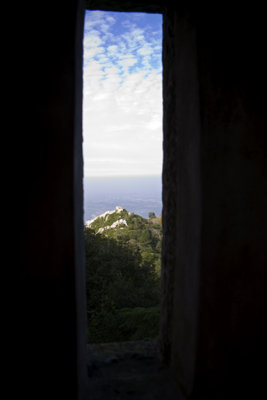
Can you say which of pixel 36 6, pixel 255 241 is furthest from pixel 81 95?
pixel 255 241

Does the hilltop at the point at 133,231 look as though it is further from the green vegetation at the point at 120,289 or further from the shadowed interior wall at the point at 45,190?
the shadowed interior wall at the point at 45,190

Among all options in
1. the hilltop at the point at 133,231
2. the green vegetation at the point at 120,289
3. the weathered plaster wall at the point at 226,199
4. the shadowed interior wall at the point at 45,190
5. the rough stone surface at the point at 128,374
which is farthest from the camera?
the hilltop at the point at 133,231

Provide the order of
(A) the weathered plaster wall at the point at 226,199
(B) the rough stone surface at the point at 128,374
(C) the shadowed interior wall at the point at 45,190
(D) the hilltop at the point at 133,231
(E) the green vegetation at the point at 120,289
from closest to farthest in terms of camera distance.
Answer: (C) the shadowed interior wall at the point at 45,190 → (A) the weathered plaster wall at the point at 226,199 → (B) the rough stone surface at the point at 128,374 → (E) the green vegetation at the point at 120,289 → (D) the hilltop at the point at 133,231

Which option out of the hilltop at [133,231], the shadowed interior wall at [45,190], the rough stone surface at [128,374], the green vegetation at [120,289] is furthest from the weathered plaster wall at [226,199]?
the hilltop at [133,231]

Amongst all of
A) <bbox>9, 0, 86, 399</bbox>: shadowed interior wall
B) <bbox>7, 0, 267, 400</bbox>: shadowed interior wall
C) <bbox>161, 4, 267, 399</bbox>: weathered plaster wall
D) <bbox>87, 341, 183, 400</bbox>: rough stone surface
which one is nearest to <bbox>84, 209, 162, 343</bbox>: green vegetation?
<bbox>87, 341, 183, 400</bbox>: rough stone surface

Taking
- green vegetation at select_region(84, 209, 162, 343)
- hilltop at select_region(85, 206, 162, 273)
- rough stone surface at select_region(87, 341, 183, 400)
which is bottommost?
green vegetation at select_region(84, 209, 162, 343)

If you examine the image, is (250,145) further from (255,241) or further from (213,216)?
(255,241)

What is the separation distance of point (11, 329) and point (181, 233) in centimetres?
146

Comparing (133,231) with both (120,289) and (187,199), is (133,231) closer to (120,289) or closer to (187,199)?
(120,289)

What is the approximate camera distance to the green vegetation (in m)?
6.04

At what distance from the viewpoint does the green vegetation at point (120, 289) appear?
6041mm

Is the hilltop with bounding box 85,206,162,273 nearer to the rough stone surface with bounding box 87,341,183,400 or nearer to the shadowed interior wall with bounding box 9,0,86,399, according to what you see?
the rough stone surface with bounding box 87,341,183,400

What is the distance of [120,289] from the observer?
8.27m

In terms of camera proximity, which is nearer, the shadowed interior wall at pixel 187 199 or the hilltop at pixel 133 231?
the shadowed interior wall at pixel 187 199
